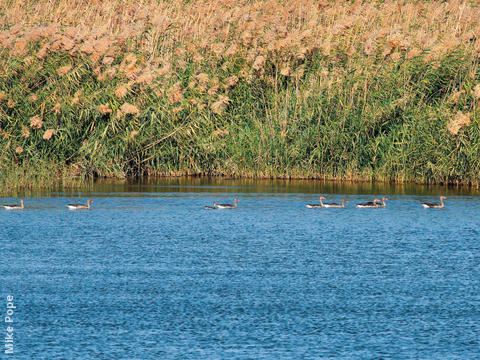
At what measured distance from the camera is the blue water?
1107 centimetres

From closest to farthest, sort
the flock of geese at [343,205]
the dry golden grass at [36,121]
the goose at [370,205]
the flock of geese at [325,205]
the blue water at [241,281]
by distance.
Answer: the blue water at [241,281] → the flock of geese at [325,205] → the flock of geese at [343,205] → the goose at [370,205] → the dry golden grass at [36,121]

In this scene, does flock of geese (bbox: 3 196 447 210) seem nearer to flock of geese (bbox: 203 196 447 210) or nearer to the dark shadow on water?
flock of geese (bbox: 203 196 447 210)

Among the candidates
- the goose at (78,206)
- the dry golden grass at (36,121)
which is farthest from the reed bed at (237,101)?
the goose at (78,206)

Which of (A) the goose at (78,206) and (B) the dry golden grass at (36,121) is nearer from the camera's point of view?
(A) the goose at (78,206)

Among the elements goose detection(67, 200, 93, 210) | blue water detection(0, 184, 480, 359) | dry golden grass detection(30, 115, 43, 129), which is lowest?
blue water detection(0, 184, 480, 359)

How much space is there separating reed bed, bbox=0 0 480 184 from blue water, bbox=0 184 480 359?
3.06m

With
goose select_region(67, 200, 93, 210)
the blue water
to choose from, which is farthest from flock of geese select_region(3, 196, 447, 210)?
the blue water

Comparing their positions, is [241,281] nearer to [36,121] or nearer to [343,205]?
[343,205]

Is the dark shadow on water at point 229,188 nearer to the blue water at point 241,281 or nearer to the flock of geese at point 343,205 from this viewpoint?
the blue water at point 241,281

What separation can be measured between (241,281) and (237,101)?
13.4 metres

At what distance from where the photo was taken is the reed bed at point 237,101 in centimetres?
2466

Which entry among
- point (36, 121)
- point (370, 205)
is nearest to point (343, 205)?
point (370, 205)

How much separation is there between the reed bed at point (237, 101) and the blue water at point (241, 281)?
10.0 feet

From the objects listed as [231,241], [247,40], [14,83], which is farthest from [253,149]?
[231,241]
